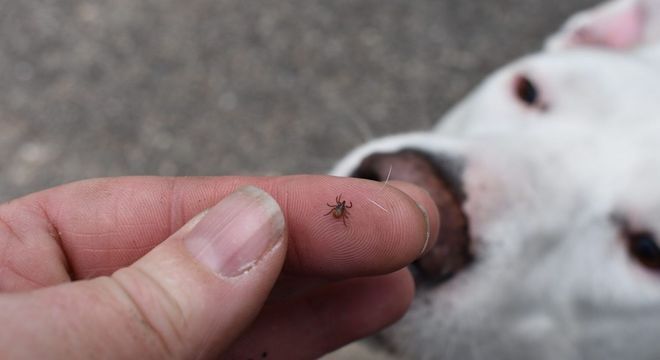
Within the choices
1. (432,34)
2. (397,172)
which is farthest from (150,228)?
(432,34)

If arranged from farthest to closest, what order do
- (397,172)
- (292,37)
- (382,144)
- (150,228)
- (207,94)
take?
(292,37) < (207,94) < (382,144) < (397,172) < (150,228)

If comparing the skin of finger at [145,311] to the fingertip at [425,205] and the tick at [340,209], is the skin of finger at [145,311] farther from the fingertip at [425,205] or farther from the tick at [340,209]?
the fingertip at [425,205]

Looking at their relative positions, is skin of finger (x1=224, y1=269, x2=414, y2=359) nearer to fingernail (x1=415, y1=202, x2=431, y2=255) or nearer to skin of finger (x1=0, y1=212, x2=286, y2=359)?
fingernail (x1=415, y1=202, x2=431, y2=255)

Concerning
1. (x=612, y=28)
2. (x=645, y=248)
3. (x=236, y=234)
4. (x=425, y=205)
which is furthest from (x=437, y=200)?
(x=612, y=28)

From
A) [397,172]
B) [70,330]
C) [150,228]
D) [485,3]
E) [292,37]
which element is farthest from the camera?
[485,3]

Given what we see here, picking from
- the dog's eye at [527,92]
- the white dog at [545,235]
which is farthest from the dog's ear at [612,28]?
the white dog at [545,235]

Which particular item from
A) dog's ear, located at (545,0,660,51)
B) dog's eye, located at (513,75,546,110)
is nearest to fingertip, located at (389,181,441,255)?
dog's eye, located at (513,75,546,110)

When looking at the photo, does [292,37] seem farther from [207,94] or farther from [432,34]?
[432,34]
